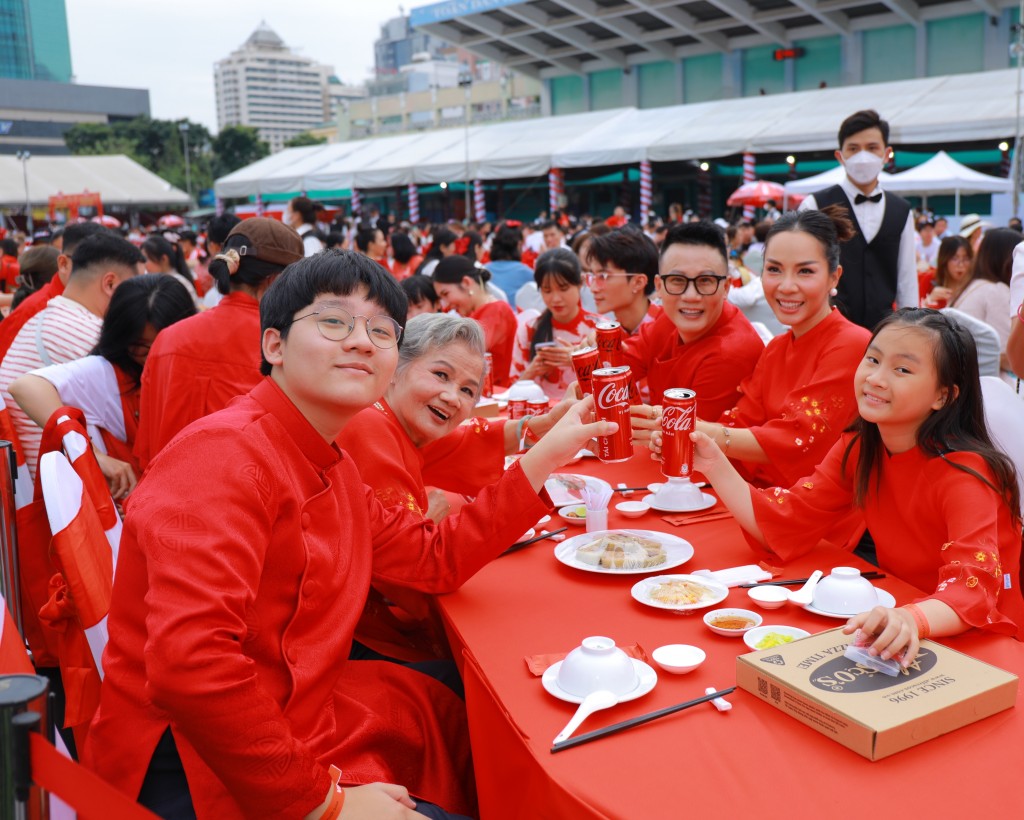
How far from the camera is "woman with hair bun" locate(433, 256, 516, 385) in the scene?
4977 millimetres

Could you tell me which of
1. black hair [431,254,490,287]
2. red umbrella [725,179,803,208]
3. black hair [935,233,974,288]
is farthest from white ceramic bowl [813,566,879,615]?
red umbrella [725,179,803,208]

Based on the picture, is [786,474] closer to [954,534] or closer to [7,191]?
[954,534]

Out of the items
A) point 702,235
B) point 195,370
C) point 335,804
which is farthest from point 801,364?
point 195,370

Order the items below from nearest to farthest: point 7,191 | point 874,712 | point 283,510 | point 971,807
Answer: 1. point 971,807
2. point 874,712
3. point 283,510
4. point 7,191

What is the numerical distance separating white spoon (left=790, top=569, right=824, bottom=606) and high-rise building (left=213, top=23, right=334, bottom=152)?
145919mm

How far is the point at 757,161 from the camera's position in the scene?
24203 mm

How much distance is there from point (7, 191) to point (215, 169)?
13.6 m

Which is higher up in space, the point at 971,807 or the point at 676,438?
the point at 676,438

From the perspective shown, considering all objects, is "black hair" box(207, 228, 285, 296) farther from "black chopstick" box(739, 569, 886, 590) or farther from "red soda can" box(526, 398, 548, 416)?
"black chopstick" box(739, 569, 886, 590)

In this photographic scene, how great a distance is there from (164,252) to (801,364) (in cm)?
586

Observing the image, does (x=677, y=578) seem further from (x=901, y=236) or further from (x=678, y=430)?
(x=901, y=236)

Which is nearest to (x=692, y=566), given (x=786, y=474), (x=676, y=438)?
(x=676, y=438)

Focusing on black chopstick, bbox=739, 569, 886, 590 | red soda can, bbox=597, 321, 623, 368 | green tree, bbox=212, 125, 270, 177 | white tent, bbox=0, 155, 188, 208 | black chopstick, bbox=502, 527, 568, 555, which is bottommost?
black chopstick, bbox=502, 527, 568, 555

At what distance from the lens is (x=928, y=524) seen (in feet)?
6.10
